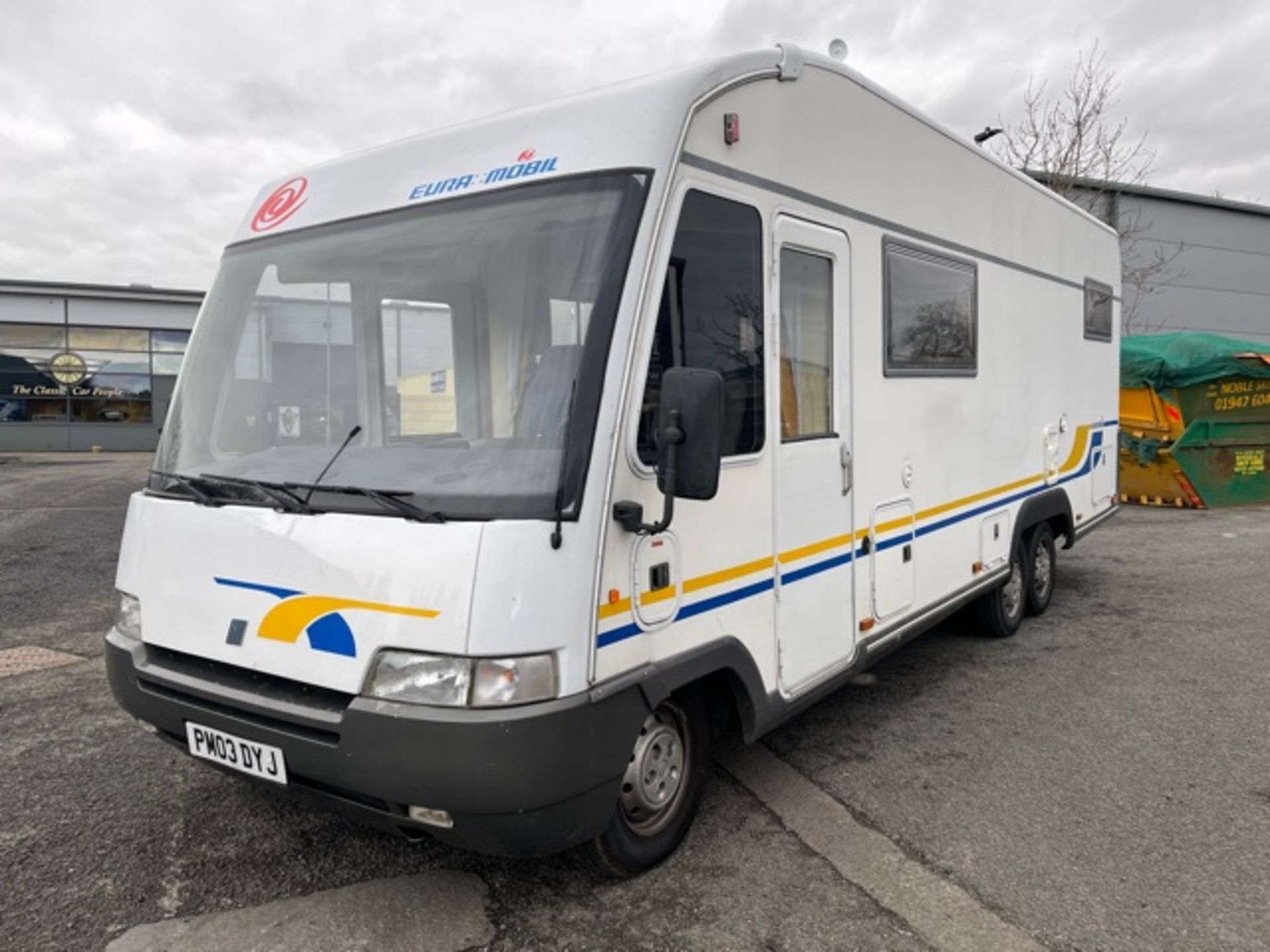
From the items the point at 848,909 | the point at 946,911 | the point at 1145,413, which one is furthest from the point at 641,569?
the point at 1145,413

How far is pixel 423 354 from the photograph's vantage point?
3014mm

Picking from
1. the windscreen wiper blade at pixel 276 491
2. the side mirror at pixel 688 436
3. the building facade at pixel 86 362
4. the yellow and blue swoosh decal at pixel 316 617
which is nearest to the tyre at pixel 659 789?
the side mirror at pixel 688 436

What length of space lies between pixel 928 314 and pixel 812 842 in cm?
252

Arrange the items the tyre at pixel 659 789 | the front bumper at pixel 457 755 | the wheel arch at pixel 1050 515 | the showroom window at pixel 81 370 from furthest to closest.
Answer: the showroom window at pixel 81 370 → the wheel arch at pixel 1050 515 → the tyre at pixel 659 789 → the front bumper at pixel 457 755

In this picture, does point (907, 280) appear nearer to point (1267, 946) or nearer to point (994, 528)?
point (994, 528)

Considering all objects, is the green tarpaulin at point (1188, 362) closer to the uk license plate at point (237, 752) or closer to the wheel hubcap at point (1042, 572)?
the wheel hubcap at point (1042, 572)

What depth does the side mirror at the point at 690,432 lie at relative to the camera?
2461 millimetres

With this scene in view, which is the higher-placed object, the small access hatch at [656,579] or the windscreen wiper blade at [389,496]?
the windscreen wiper blade at [389,496]

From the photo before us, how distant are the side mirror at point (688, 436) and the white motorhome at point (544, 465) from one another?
11 mm

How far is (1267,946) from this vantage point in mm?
2629

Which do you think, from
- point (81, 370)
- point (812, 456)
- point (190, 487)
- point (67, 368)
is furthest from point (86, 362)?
point (812, 456)

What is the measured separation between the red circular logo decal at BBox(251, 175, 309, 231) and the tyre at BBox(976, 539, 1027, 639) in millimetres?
4431

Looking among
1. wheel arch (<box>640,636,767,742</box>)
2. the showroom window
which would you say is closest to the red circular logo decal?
wheel arch (<box>640,636,767,742</box>)

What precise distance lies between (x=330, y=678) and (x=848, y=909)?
69.6 inches
